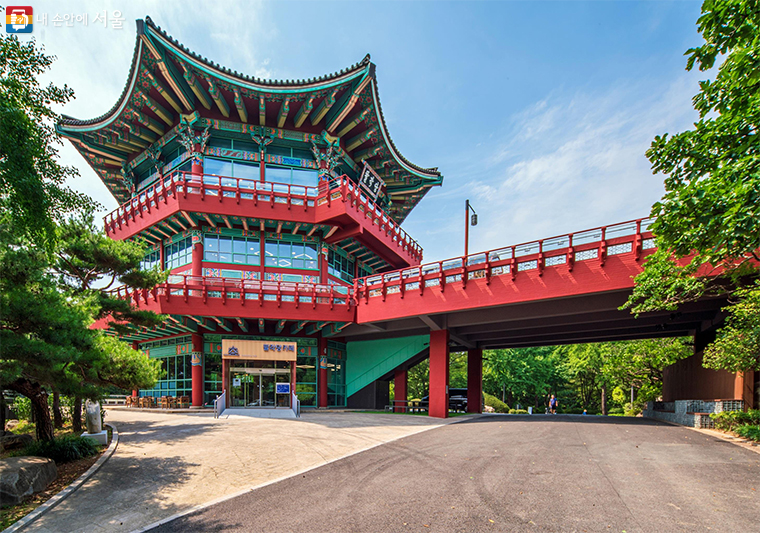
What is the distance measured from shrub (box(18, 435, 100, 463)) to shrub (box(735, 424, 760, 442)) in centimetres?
2016

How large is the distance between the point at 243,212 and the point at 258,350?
8.63m

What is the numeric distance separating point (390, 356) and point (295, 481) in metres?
20.2

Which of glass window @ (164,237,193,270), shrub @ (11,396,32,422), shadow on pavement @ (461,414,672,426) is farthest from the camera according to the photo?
glass window @ (164,237,193,270)

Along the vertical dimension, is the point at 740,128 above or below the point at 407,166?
below

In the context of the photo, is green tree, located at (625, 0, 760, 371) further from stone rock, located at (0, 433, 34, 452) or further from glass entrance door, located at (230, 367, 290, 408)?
glass entrance door, located at (230, 367, 290, 408)

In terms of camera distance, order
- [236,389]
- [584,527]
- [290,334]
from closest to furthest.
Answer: [584,527], [236,389], [290,334]

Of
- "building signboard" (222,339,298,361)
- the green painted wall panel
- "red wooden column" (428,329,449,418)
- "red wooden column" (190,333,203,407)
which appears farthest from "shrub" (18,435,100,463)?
the green painted wall panel

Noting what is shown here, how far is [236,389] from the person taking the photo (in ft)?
83.1

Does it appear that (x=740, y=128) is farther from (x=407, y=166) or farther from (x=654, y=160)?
(x=407, y=166)

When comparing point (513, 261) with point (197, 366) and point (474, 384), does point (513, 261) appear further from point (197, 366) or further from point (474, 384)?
point (197, 366)

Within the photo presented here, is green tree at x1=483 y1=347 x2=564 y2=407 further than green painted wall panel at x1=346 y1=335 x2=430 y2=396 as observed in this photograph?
Yes

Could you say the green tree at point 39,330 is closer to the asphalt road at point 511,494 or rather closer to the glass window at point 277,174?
the asphalt road at point 511,494

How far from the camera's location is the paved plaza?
7.29 m

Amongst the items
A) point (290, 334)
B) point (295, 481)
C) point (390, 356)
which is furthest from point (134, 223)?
point (295, 481)
